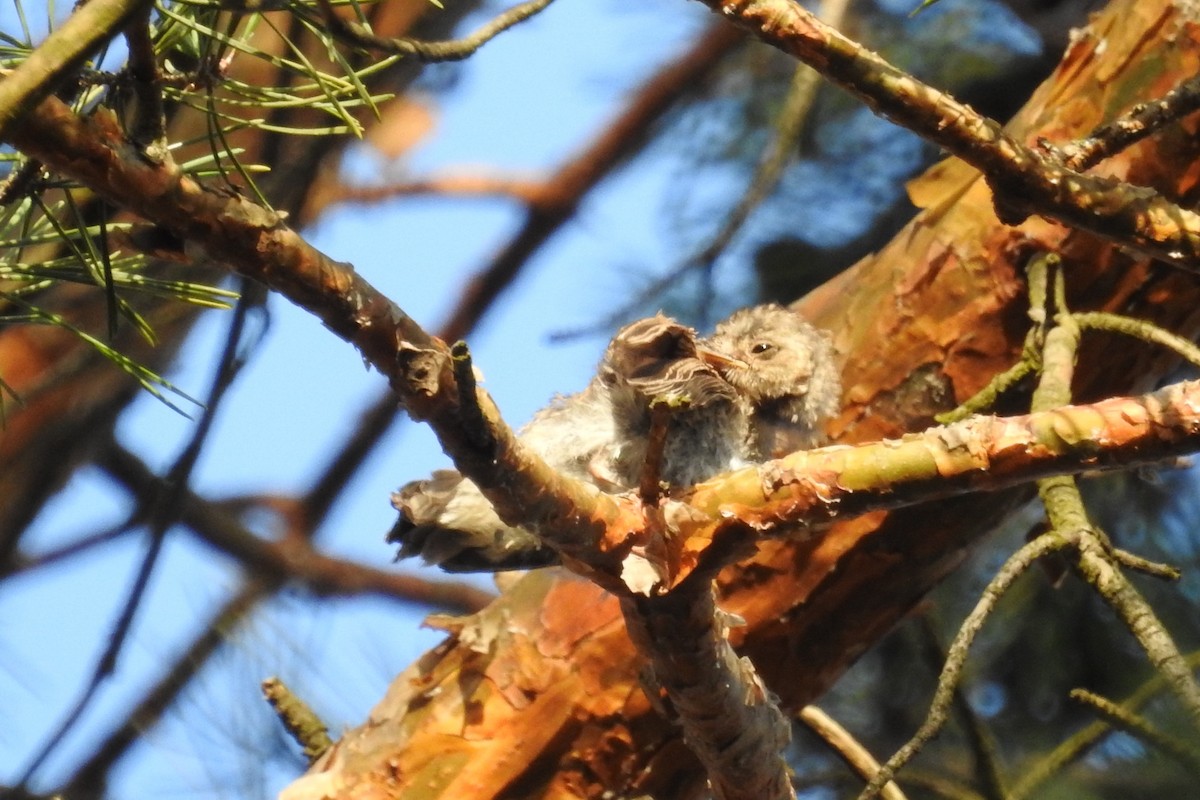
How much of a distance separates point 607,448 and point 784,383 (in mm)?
320

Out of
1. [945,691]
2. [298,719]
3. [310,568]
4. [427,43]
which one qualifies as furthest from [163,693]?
[427,43]

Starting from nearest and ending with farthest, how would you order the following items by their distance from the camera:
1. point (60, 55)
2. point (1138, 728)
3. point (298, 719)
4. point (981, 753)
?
point (60, 55), point (1138, 728), point (981, 753), point (298, 719)

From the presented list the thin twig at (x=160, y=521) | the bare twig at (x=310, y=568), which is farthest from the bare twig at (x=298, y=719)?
the bare twig at (x=310, y=568)

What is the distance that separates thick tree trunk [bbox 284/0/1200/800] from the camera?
5.96ft

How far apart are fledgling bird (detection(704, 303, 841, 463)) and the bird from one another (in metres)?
0.10

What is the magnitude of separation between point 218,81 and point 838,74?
0.48 metres

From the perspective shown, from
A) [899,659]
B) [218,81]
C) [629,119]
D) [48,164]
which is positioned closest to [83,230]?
[218,81]

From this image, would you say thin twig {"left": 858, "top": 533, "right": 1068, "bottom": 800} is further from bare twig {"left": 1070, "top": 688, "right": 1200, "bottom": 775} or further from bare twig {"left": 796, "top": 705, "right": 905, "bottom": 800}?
bare twig {"left": 796, "top": 705, "right": 905, "bottom": 800}

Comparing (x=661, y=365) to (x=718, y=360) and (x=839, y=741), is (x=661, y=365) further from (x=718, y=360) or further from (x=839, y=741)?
(x=839, y=741)

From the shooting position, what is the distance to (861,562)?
1.86 m

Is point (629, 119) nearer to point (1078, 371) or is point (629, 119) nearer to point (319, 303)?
point (1078, 371)

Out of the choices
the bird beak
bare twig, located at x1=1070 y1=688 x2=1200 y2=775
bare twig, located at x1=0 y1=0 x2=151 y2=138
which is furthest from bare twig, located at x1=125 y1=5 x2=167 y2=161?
the bird beak

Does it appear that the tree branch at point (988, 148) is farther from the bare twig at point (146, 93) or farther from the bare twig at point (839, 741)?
the bare twig at point (839, 741)

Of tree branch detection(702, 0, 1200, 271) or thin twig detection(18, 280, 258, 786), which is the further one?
thin twig detection(18, 280, 258, 786)
